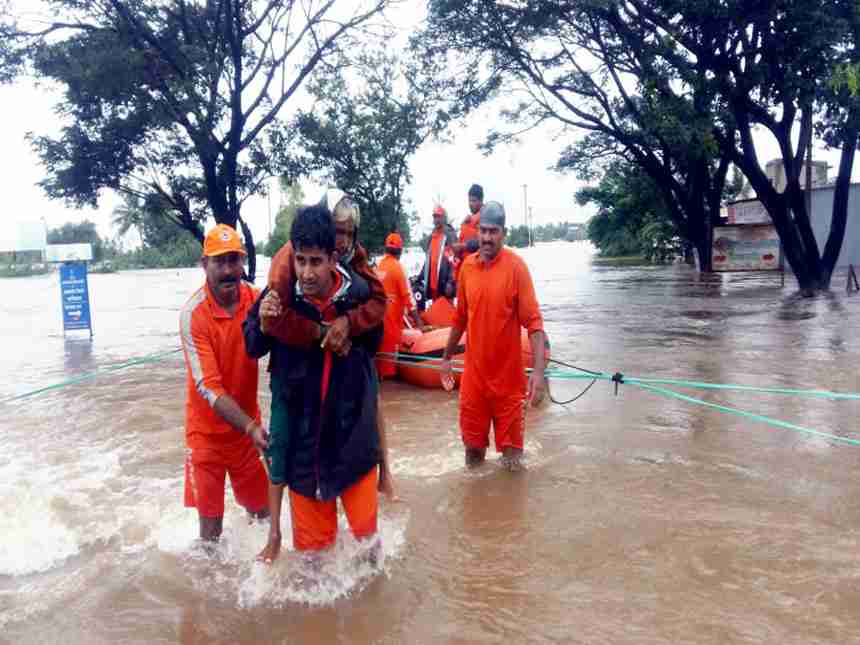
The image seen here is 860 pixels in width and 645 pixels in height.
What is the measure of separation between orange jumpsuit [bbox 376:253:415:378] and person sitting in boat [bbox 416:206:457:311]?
3.54 ft

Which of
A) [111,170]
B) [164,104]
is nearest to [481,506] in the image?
[164,104]

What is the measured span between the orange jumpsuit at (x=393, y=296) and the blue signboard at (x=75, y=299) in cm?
931

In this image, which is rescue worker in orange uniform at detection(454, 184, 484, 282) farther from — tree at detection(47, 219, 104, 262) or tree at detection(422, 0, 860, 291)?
tree at detection(47, 219, 104, 262)

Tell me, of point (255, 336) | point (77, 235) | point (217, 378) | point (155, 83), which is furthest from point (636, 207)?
point (77, 235)

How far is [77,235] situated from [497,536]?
96569 mm

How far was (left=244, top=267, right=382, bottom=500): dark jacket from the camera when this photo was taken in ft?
10.3

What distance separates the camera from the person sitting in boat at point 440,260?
30.3 ft

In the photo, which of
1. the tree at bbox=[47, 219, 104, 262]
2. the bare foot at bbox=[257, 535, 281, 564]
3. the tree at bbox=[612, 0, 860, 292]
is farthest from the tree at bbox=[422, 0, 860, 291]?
the tree at bbox=[47, 219, 104, 262]

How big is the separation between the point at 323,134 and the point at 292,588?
19858mm

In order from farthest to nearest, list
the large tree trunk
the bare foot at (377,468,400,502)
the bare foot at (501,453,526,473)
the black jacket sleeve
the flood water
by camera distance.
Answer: the large tree trunk < the bare foot at (501,453,526,473) < the bare foot at (377,468,400,502) < the flood water < the black jacket sleeve

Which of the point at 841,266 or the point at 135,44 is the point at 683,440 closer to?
the point at 135,44

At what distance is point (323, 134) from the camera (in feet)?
72.6

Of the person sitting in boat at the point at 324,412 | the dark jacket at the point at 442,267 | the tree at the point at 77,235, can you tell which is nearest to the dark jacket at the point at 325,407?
the person sitting in boat at the point at 324,412

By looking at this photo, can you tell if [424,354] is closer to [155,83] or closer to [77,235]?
[155,83]
